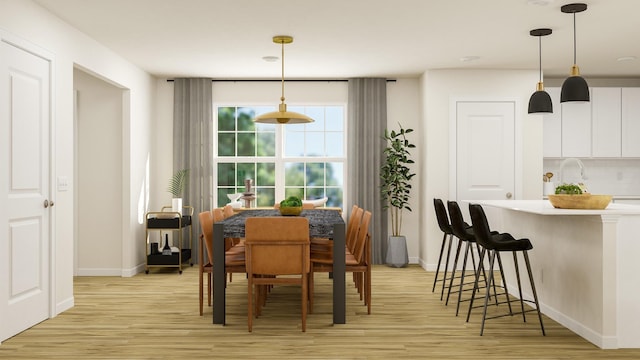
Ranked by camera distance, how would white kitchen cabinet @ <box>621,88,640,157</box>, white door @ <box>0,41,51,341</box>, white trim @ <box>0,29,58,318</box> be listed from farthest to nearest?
white kitchen cabinet @ <box>621,88,640,157</box> < white trim @ <box>0,29,58,318</box> < white door @ <box>0,41,51,341</box>

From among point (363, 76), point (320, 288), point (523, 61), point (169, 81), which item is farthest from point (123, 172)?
point (523, 61)

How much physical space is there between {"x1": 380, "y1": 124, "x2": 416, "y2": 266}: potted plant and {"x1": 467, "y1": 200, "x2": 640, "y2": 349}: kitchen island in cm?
302

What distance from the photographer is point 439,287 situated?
6.22 metres

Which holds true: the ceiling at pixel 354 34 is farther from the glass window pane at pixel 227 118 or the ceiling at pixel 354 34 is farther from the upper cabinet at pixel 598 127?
the glass window pane at pixel 227 118

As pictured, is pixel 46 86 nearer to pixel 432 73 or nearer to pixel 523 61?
pixel 432 73

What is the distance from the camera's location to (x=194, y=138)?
25.9 feet

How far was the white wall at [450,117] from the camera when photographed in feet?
24.1

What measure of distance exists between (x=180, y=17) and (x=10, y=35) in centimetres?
141

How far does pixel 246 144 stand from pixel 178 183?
Answer: 3.69 feet

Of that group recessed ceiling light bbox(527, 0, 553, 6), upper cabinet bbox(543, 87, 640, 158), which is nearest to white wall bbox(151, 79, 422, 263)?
upper cabinet bbox(543, 87, 640, 158)

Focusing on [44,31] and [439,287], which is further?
[439,287]

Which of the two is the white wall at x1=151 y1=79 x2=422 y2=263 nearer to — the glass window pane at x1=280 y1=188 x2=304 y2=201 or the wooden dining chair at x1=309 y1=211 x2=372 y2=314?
the glass window pane at x1=280 y1=188 x2=304 y2=201

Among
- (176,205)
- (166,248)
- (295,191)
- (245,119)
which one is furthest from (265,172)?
(166,248)

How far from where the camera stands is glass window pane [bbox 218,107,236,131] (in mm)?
8141
